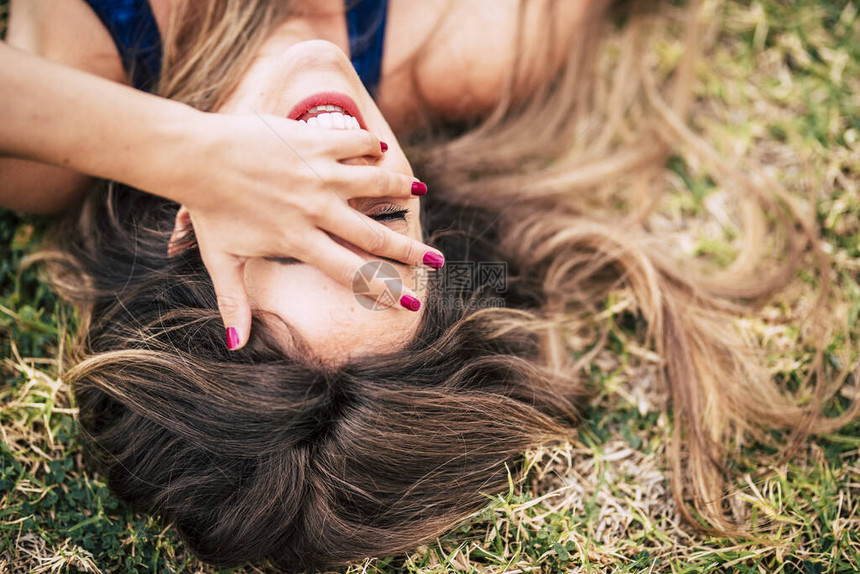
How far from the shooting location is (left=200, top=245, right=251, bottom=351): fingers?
1659 mm

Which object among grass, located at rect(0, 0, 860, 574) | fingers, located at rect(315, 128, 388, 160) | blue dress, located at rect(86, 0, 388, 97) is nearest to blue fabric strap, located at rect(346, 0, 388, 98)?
blue dress, located at rect(86, 0, 388, 97)

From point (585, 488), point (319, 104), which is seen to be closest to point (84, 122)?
point (319, 104)

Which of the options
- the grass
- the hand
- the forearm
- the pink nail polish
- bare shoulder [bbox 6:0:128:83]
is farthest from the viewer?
bare shoulder [bbox 6:0:128:83]

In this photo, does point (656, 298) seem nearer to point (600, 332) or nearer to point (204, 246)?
point (600, 332)

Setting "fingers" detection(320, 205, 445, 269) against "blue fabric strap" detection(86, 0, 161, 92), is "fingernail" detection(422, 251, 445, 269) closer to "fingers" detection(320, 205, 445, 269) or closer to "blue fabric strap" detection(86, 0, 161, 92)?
"fingers" detection(320, 205, 445, 269)

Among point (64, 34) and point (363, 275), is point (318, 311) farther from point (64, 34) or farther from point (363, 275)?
point (64, 34)

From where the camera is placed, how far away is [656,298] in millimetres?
2346

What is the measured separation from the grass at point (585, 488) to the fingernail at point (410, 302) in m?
0.64

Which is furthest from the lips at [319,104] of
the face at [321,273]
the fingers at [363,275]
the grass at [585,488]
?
the grass at [585,488]

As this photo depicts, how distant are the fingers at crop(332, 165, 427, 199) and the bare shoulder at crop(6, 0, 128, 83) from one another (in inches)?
43.8

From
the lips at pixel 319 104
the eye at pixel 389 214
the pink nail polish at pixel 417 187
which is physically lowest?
the eye at pixel 389 214

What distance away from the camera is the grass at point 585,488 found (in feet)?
6.20

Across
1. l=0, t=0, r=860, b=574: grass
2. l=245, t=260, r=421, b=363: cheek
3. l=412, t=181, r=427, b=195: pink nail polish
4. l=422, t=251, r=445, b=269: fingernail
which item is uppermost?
l=412, t=181, r=427, b=195: pink nail polish

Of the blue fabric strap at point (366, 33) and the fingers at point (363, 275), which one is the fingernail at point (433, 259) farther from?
the blue fabric strap at point (366, 33)
